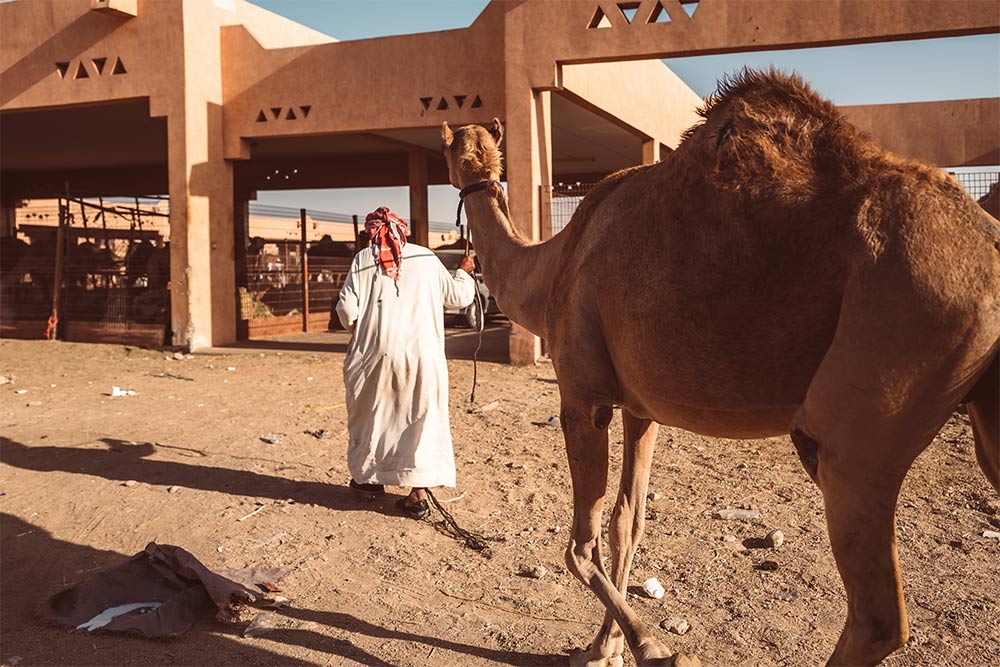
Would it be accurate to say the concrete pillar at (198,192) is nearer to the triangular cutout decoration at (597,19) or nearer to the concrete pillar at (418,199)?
the concrete pillar at (418,199)

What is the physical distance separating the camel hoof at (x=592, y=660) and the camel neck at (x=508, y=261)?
1.42 m

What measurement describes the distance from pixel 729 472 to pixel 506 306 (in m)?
3.43

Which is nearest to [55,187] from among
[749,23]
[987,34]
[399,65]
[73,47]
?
[73,47]

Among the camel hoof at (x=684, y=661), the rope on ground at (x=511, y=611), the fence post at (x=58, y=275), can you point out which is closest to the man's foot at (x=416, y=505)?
the rope on ground at (x=511, y=611)

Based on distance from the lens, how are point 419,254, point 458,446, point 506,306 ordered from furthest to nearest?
1. point 458,446
2. point 419,254
3. point 506,306

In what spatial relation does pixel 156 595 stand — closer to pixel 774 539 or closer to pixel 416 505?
pixel 416 505

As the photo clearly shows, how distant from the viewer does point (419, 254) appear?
20.1 ft

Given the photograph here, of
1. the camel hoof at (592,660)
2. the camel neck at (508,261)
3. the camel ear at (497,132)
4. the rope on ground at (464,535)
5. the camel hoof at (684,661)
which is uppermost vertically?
the camel ear at (497,132)

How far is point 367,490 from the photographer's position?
6098 mm

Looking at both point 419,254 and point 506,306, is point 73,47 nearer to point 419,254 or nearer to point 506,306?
point 419,254

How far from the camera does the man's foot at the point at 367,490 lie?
20.0 ft

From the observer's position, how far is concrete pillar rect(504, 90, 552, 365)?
480 inches

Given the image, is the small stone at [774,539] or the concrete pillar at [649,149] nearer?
the small stone at [774,539]

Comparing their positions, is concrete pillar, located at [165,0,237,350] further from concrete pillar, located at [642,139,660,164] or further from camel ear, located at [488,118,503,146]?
camel ear, located at [488,118,503,146]
